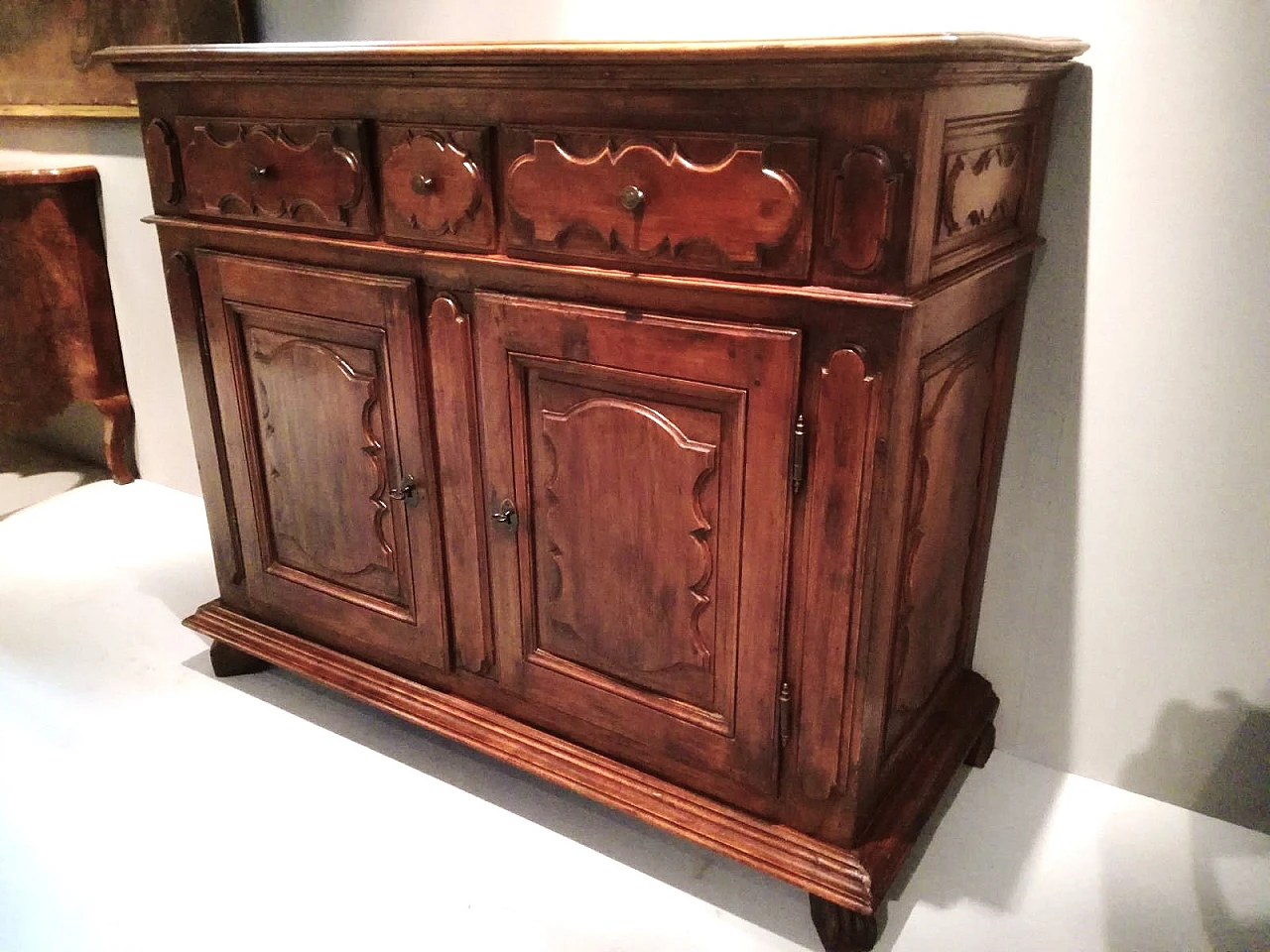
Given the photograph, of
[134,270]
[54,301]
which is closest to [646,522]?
[134,270]

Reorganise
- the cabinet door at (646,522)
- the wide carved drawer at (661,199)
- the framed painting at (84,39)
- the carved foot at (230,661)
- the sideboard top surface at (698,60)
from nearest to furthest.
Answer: the sideboard top surface at (698,60) < the wide carved drawer at (661,199) < the cabinet door at (646,522) < the carved foot at (230,661) < the framed painting at (84,39)

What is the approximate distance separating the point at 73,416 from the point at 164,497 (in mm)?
455

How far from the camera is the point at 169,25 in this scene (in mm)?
1969

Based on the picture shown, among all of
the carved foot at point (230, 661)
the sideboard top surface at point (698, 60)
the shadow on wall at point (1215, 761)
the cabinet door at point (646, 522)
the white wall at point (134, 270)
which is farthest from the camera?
the white wall at point (134, 270)

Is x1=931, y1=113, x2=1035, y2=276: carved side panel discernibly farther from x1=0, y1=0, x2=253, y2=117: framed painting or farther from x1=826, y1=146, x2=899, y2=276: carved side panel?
x1=0, y1=0, x2=253, y2=117: framed painting

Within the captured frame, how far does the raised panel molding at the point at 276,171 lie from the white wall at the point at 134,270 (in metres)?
0.90


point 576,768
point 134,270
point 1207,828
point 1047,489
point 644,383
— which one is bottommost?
point 1207,828

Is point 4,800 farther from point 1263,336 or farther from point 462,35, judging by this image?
point 1263,336

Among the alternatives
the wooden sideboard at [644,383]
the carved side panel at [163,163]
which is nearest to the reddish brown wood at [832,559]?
the wooden sideboard at [644,383]

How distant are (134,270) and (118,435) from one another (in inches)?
17.4

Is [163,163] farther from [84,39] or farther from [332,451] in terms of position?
[84,39]

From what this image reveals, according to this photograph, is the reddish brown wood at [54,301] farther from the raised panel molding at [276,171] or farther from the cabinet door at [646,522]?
the cabinet door at [646,522]

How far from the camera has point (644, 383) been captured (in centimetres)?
115

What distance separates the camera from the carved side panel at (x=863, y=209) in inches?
37.4
